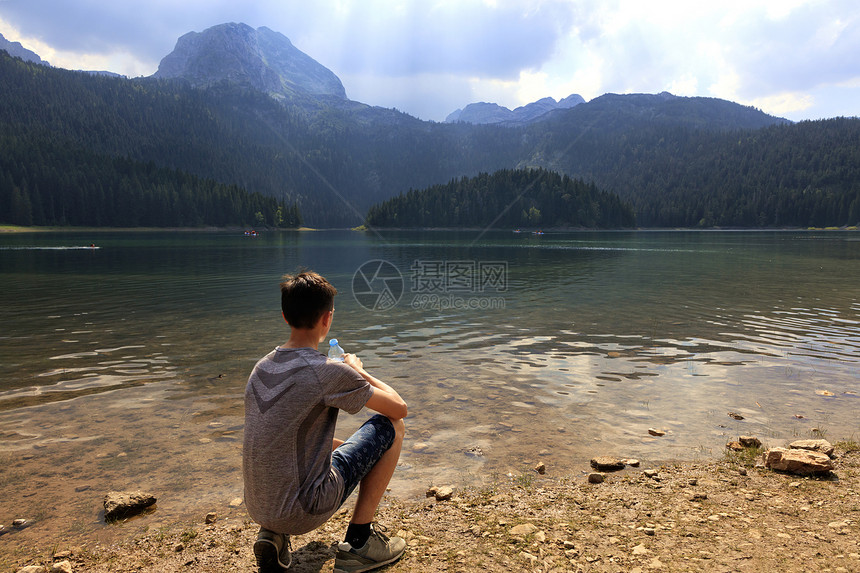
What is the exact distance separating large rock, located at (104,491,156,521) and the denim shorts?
3.35m

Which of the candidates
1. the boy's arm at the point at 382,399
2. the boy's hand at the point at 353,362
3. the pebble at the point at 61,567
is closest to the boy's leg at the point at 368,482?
the boy's arm at the point at 382,399

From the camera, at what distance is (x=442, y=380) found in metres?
12.6

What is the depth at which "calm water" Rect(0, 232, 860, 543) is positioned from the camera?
7648 mm

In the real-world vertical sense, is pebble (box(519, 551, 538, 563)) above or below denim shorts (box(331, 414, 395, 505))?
below

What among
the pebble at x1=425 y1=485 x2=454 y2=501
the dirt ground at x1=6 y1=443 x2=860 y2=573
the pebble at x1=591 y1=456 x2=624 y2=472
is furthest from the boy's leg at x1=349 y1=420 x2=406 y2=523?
the pebble at x1=591 y1=456 x2=624 y2=472

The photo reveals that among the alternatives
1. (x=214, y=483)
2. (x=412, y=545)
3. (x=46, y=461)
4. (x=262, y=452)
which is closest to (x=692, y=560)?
(x=412, y=545)

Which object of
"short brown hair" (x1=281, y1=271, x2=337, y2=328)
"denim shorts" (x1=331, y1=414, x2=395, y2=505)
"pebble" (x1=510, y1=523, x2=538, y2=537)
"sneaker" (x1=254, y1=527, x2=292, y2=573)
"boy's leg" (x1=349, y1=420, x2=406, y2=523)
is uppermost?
"short brown hair" (x1=281, y1=271, x2=337, y2=328)

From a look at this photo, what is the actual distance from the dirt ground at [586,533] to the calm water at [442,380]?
30.6 inches

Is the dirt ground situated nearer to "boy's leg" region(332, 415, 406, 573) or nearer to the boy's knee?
"boy's leg" region(332, 415, 406, 573)

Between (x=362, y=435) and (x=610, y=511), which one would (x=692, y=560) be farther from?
(x=362, y=435)

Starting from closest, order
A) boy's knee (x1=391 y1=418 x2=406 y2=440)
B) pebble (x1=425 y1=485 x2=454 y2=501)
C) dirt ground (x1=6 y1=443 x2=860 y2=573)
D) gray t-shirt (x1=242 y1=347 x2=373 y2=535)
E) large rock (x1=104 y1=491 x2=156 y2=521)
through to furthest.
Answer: gray t-shirt (x1=242 y1=347 x2=373 y2=535), dirt ground (x1=6 y1=443 x2=860 y2=573), boy's knee (x1=391 y1=418 x2=406 y2=440), large rock (x1=104 y1=491 x2=156 y2=521), pebble (x1=425 y1=485 x2=454 y2=501)

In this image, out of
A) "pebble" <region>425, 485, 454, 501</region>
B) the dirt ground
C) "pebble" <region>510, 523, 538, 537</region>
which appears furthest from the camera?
"pebble" <region>425, 485, 454, 501</region>

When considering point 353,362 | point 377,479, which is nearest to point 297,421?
point 353,362

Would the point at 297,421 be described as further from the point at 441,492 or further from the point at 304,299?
the point at 441,492
